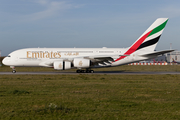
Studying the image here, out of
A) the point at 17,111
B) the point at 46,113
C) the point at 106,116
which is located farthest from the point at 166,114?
the point at 17,111

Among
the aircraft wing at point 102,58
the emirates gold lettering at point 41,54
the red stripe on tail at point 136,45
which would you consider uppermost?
the red stripe on tail at point 136,45

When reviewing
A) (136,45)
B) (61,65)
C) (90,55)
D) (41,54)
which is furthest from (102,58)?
(41,54)

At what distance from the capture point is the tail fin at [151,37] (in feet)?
110

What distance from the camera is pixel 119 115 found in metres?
7.94

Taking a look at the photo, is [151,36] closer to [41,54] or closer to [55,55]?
[55,55]

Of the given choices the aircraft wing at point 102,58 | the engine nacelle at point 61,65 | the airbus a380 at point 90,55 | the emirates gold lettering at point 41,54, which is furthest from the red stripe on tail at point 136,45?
the emirates gold lettering at point 41,54

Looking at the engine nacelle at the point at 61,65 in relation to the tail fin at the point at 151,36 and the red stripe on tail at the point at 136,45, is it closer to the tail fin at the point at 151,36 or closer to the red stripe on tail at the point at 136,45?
the red stripe on tail at the point at 136,45

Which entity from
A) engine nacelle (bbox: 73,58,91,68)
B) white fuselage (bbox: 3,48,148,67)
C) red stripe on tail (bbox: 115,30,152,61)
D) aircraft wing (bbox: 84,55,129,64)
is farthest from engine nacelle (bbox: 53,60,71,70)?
red stripe on tail (bbox: 115,30,152,61)

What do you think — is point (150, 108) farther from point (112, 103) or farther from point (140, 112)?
point (112, 103)

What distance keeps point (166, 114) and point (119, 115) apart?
71.6 inches

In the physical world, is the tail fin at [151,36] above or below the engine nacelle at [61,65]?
above

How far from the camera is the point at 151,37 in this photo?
3347 centimetres

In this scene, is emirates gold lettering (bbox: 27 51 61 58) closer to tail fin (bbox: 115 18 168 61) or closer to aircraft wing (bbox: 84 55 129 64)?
aircraft wing (bbox: 84 55 129 64)

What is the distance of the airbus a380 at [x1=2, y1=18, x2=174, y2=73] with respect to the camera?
106 ft
